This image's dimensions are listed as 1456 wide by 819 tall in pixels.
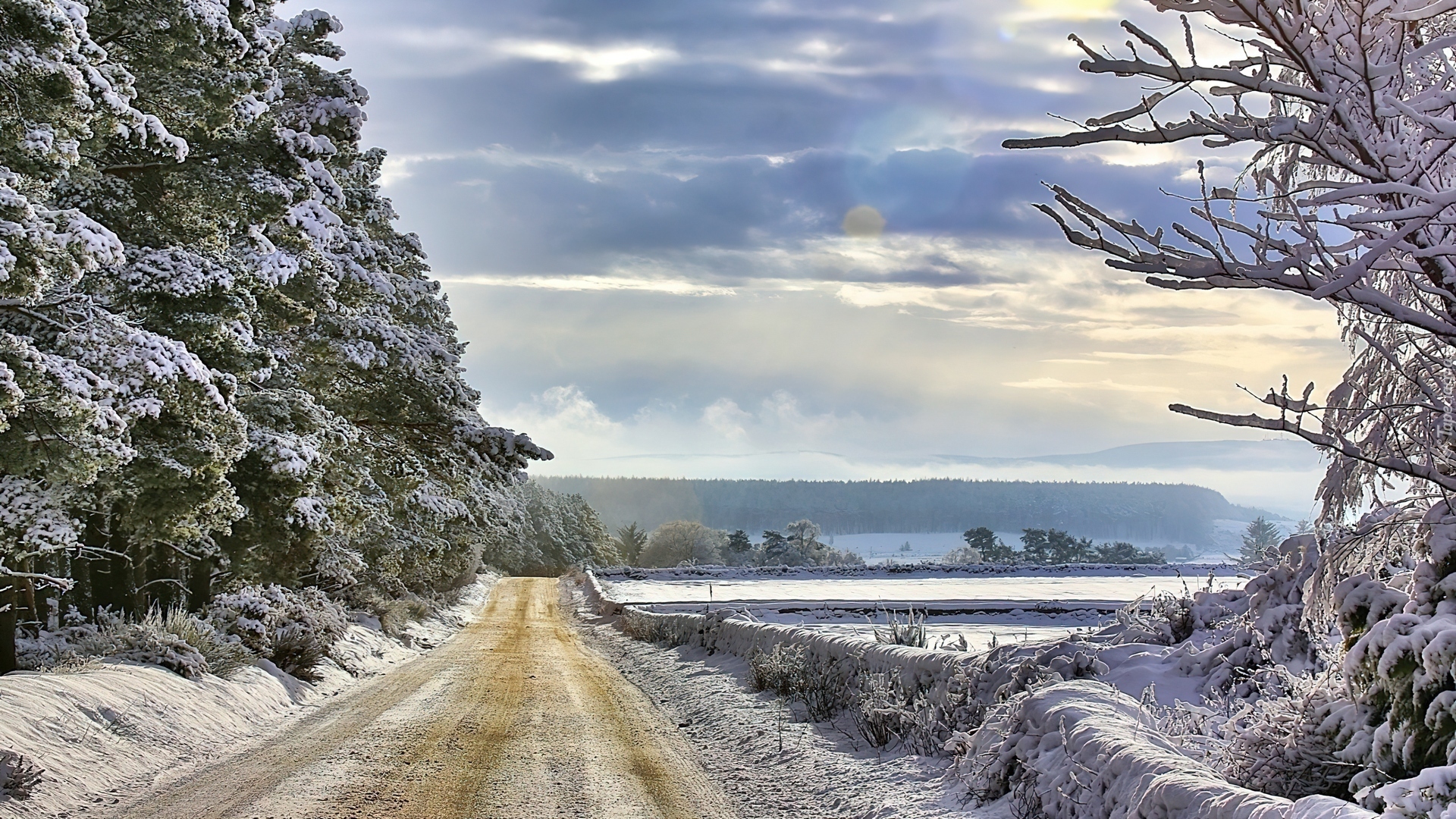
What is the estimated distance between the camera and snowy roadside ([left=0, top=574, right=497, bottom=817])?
8.38 meters

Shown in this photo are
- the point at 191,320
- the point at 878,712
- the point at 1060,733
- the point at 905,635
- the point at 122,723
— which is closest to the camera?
the point at 1060,733

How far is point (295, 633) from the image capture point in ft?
53.0

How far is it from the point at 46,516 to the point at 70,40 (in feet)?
18.5

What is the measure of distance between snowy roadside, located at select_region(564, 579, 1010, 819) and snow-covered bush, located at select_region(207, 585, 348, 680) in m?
5.50

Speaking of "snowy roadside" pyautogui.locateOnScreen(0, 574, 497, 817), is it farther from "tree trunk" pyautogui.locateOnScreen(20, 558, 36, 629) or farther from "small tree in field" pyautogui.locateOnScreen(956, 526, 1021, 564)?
"small tree in field" pyautogui.locateOnScreen(956, 526, 1021, 564)

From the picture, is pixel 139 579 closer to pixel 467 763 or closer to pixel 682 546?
pixel 467 763

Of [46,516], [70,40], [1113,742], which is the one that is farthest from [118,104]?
[1113,742]

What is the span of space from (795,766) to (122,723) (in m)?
6.43

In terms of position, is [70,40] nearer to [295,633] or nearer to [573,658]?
[295,633]

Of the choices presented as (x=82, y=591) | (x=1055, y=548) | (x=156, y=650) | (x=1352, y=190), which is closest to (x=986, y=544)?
(x=1055, y=548)

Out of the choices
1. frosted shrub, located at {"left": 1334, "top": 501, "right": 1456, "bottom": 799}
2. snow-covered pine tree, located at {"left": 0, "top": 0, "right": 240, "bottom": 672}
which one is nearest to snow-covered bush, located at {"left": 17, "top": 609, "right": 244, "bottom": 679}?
snow-covered pine tree, located at {"left": 0, "top": 0, "right": 240, "bottom": 672}

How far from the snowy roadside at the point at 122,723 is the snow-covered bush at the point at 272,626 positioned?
551 mm

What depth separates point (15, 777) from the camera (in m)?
7.72

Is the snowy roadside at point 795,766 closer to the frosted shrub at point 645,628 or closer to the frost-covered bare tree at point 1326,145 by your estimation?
the frost-covered bare tree at point 1326,145
